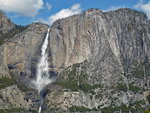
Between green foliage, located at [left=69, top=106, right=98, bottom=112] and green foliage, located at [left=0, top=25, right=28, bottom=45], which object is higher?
green foliage, located at [left=0, top=25, right=28, bottom=45]

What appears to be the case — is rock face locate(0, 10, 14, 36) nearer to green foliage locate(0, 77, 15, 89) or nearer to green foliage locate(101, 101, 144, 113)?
green foliage locate(0, 77, 15, 89)

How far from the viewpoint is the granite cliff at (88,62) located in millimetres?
144250

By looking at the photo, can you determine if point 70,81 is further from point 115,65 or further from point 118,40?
point 118,40

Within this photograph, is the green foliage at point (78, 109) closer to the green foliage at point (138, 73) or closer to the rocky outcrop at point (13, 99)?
the rocky outcrop at point (13, 99)

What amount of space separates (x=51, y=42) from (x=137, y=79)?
49910 millimetres

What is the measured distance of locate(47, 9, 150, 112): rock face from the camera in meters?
146

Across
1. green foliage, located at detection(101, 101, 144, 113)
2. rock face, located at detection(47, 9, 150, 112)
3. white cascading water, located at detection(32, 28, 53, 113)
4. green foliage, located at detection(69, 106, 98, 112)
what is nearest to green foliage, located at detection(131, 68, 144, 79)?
rock face, located at detection(47, 9, 150, 112)

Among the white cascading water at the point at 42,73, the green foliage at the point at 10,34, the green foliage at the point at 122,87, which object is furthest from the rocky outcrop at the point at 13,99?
the green foliage at the point at 122,87

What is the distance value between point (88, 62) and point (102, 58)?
7560 millimetres

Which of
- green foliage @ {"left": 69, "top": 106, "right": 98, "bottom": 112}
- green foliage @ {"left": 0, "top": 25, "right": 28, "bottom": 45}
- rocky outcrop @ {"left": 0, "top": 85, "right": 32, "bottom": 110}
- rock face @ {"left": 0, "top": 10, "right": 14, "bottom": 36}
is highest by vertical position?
rock face @ {"left": 0, "top": 10, "right": 14, "bottom": 36}

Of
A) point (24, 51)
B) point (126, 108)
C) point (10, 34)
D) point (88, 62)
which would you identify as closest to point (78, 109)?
point (126, 108)

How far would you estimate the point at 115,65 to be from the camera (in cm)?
16538

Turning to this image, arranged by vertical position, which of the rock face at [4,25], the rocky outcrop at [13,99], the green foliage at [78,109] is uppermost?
the rock face at [4,25]

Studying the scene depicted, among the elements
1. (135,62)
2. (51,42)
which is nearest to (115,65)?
(135,62)
